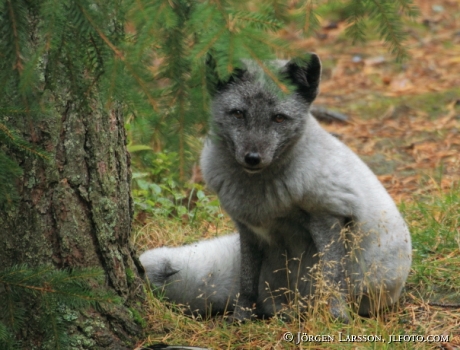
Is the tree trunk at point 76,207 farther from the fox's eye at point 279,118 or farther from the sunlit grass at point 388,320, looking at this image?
the fox's eye at point 279,118

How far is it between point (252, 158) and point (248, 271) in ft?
3.67

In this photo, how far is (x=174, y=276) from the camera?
489 cm

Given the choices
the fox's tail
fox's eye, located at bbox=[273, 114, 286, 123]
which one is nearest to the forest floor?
the fox's tail

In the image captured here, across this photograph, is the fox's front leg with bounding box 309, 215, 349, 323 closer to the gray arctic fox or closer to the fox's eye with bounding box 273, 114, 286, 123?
the gray arctic fox

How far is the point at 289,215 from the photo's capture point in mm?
4457

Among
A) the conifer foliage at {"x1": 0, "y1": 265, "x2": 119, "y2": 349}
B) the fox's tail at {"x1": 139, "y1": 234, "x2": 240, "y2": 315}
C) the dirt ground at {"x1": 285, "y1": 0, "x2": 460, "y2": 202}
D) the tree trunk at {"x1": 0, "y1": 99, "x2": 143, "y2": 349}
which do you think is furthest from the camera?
the dirt ground at {"x1": 285, "y1": 0, "x2": 460, "y2": 202}

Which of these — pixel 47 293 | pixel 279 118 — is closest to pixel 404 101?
pixel 279 118

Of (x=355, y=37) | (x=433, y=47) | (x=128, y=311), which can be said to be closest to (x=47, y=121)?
(x=128, y=311)

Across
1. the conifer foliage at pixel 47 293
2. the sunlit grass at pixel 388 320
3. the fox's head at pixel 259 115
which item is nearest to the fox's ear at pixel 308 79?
the fox's head at pixel 259 115

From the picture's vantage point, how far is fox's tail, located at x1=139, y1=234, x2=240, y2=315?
15.9 feet

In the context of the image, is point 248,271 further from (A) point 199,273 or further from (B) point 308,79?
(B) point 308,79

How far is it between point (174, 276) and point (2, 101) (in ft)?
7.87

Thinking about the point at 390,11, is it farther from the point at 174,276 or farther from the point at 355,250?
the point at 174,276

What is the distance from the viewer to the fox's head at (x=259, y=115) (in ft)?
13.4
